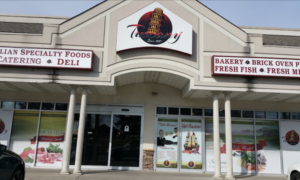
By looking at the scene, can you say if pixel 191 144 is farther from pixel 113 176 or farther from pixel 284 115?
pixel 284 115

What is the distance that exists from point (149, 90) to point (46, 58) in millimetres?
4931

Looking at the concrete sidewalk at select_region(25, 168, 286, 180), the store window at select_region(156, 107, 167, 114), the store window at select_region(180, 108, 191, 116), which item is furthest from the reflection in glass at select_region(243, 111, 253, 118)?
the store window at select_region(156, 107, 167, 114)

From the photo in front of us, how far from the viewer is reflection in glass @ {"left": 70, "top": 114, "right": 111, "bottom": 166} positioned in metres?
11.4

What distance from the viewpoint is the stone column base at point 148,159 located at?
11.3 meters

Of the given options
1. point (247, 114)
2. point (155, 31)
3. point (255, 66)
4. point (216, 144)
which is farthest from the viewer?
point (247, 114)

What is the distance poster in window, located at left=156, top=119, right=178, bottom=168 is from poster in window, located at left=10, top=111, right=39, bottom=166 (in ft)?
19.5

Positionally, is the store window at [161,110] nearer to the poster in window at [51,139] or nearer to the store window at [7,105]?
the poster in window at [51,139]

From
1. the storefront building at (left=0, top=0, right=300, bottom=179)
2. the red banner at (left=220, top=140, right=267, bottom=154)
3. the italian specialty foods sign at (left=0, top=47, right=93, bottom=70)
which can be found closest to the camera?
the italian specialty foods sign at (left=0, top=47, right=93, bottom=70)

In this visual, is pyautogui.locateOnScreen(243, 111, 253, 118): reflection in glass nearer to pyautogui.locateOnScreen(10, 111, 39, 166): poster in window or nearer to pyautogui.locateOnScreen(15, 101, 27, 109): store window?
pyautogui.locateOnScreen(10, 111, 39, 166): poster in window

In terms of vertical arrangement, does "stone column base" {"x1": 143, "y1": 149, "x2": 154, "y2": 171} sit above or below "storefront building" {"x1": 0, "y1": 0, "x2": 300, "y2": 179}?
below

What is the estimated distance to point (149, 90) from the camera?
1212 centimetres

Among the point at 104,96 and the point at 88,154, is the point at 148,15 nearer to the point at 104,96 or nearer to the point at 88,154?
the point at 104,96

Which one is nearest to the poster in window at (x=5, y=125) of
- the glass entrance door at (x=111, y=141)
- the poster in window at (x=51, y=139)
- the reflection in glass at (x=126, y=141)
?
the poster in window at (x=51, y=139)

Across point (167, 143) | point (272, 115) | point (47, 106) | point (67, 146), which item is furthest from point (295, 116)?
point (47, 106)
